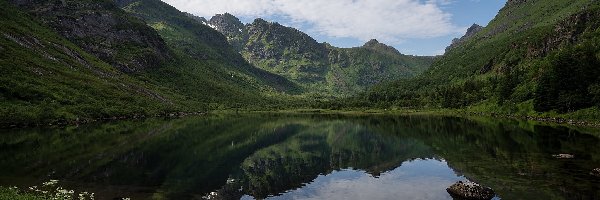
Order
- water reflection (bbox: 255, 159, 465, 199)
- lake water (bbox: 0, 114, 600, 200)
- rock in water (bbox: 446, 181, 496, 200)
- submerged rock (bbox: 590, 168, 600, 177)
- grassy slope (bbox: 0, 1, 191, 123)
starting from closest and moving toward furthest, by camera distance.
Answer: rock in water (bbox: 446, 181, 496, 200) → water reflection (bbox: 255, 159, 465, 199) → lake water (bbox: 0, 114, 600, 200) → submerged rock (bbox: 590, 168, 600, 177) → grassy slope (bbox: 0, 1, 191, 123)

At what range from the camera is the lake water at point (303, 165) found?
47.2m

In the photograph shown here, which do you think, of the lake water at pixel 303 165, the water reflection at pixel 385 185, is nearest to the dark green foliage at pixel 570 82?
the lake water at pixel 303 165

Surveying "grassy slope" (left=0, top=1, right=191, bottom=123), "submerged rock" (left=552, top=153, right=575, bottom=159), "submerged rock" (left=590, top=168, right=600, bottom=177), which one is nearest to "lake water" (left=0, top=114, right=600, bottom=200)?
"submerged rock" (left=590, top=168, right=600, bottom=177)

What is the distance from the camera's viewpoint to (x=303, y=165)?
71.6 metres

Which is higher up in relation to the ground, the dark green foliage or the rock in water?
the dark green foliage

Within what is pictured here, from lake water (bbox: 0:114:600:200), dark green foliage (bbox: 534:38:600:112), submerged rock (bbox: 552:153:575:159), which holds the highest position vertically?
dark green foliage (bbox: 534:38:600:112)

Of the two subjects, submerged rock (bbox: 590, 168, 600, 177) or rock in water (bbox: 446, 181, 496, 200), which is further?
submerged rock (bbox: 590, 168, 600, 177)

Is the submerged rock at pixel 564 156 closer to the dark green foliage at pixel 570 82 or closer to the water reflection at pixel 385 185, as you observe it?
the water reflection at pixel 385 185

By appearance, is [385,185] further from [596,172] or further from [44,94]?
[44,94]

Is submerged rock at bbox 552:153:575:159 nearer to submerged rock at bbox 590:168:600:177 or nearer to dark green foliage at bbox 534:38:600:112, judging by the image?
submerged rock at bbox 590:168:600:177

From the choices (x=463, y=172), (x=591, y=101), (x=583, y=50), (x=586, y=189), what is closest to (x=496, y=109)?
(x=583, y=50)

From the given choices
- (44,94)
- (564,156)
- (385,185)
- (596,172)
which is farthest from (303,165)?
(44,94)

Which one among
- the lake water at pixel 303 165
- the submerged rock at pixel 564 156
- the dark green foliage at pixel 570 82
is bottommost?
the lake water at pixel 303 165

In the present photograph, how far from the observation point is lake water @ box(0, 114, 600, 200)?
155 feet
